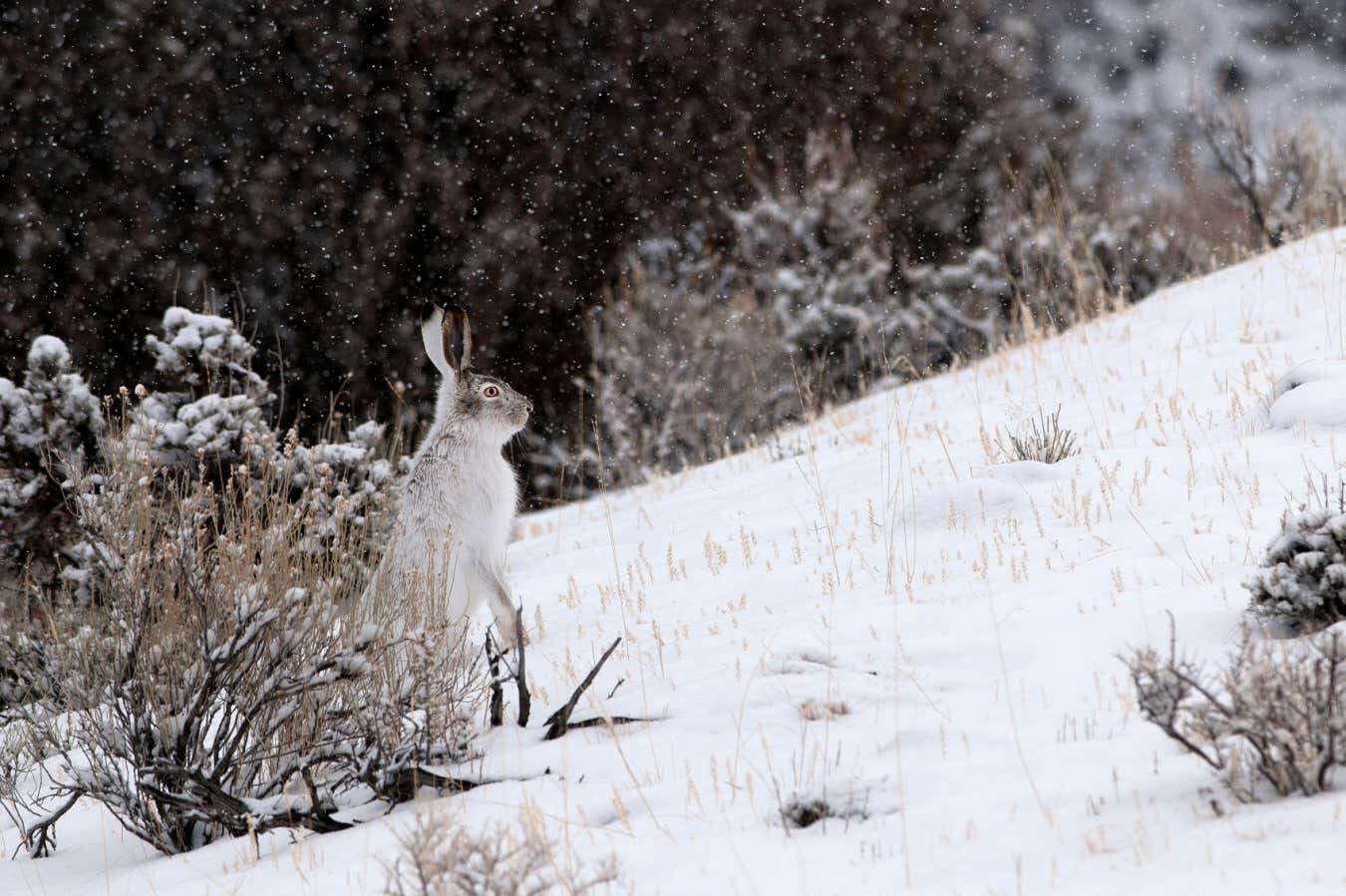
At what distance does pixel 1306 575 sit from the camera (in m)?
4.03

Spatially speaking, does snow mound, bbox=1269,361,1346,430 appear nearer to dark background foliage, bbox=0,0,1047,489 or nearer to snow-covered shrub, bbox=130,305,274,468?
snow-covered shrub, bbox=130,305,274,468

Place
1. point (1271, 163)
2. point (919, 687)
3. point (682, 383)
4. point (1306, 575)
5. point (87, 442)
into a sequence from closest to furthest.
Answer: point (1306, 575), point (919, 687), point (87, 442), point (682, 383), point (1271, 163)

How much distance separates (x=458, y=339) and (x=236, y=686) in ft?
7.39

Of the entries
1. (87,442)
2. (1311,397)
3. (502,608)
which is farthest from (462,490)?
(1311,397)

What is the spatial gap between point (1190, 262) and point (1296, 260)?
7218 millimetres

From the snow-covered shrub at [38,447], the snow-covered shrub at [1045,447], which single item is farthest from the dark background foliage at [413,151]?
the snow-covered shrub at [1045,447]

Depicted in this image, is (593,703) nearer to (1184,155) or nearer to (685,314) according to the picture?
(685,314)

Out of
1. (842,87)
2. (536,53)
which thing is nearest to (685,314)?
(536,53)

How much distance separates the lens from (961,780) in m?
3.58

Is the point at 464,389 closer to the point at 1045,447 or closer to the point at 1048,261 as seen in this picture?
the point at 1045,447

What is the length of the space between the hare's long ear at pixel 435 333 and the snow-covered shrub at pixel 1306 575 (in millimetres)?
3670

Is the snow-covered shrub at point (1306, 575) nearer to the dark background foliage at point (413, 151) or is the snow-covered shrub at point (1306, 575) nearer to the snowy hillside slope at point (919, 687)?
the snowy hillside slope at point (919, 687)

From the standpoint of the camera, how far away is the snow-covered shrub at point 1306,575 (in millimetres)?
3977

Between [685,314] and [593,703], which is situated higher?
[685,314]
